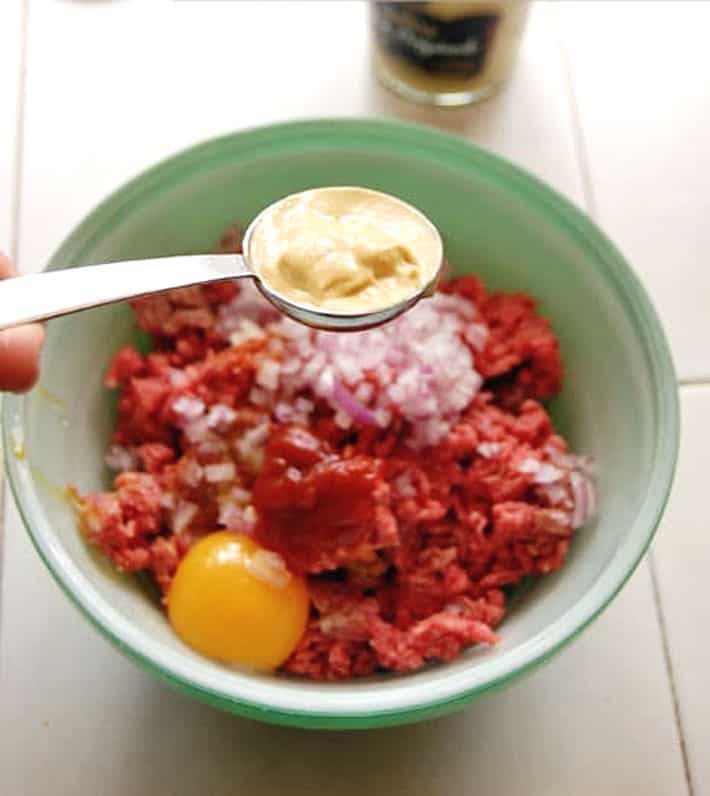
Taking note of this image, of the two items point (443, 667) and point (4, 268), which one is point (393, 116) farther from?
point (443, 667)

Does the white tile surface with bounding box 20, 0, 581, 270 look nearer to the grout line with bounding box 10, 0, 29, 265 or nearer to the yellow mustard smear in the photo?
the grout line with bounding box 10, 0, 29, 265

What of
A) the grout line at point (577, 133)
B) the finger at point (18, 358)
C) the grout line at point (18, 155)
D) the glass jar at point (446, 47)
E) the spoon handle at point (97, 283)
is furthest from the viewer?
the grout line at point (577, 133)

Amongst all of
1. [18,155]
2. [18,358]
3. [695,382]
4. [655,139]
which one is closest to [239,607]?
[18,358]

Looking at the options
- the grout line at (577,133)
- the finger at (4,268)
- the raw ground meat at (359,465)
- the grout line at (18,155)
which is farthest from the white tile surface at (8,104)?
the grout line at (577,133)

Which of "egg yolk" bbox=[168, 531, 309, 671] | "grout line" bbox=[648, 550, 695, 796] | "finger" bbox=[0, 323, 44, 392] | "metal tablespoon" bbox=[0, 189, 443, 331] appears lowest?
"grout line" bbox=[648, 550, 695, 796]

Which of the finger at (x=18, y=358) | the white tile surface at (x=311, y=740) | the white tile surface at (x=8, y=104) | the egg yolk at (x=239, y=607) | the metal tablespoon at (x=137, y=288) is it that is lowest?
the white tile surface at (x=311, y=740)

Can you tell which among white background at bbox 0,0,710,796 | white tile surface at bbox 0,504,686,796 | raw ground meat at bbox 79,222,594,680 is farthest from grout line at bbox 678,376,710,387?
white tile surface at bbox 0,504,686,796

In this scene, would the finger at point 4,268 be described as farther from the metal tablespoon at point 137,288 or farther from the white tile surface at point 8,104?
the white tile surface at point 8,104
